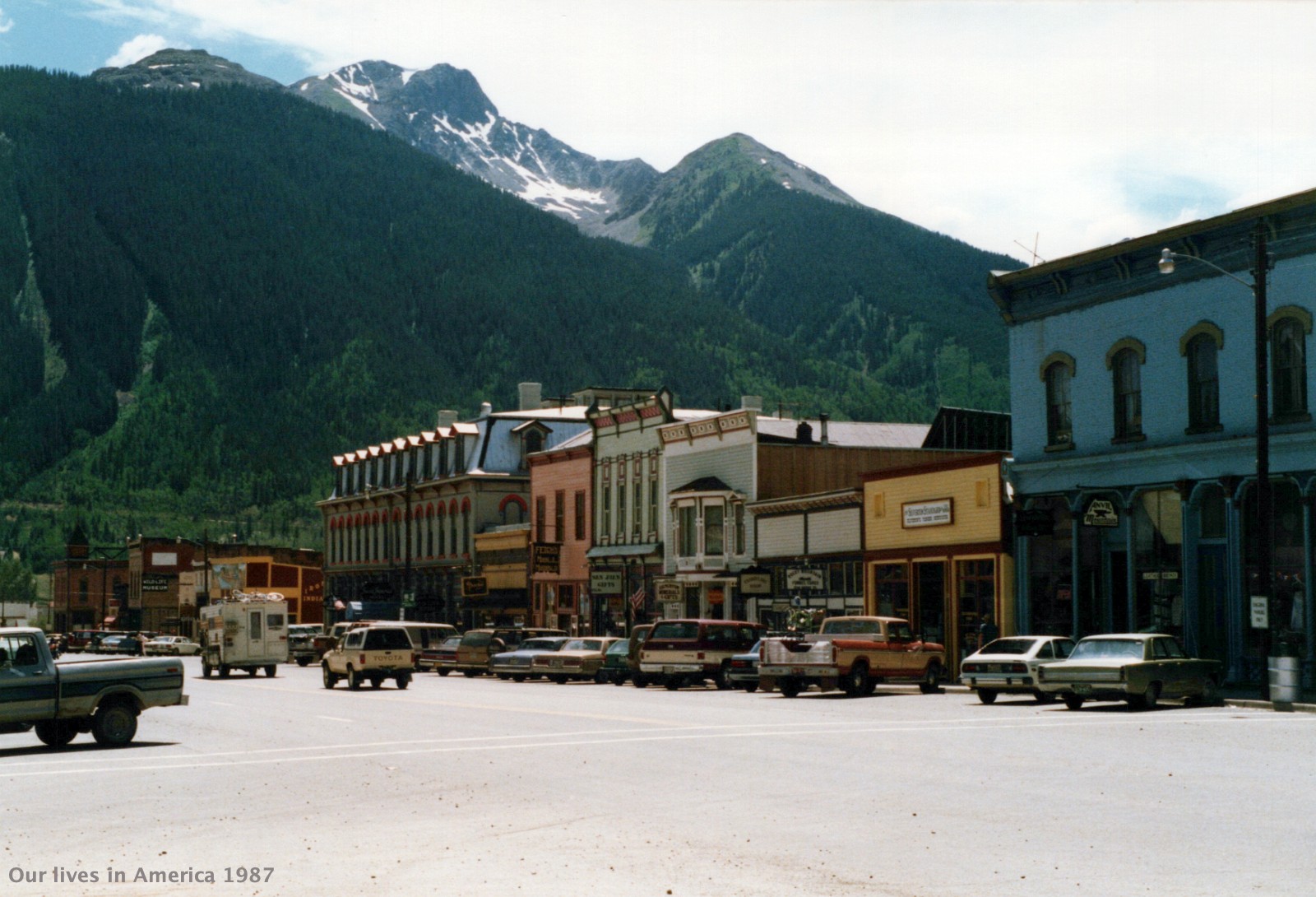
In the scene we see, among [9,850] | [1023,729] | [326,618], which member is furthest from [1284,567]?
[326,618]

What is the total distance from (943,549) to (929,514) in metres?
1.31

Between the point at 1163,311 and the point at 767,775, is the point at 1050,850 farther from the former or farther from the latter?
the point at 1163,311

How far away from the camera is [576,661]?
51281 millimetres

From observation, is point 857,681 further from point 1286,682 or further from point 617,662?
point 617,662

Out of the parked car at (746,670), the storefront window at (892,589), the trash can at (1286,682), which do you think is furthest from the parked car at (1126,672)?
the storefront window at (892,589)

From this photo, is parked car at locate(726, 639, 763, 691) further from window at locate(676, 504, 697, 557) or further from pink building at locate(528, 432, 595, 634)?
pink building at locate(528, 432, 595, 634)

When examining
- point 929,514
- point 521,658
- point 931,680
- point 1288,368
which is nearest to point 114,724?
point 931,680

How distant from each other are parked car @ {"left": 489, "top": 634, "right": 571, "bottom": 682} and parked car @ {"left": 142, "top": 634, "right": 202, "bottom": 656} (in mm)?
39922

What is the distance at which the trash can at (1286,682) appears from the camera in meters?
31.3

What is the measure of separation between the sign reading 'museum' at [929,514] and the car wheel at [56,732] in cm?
2935

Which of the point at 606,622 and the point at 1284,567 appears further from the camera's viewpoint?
the point at 606,622

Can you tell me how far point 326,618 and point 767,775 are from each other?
86.0 m

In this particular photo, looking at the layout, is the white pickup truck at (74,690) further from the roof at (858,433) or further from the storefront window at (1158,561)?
the roof at (858,433)

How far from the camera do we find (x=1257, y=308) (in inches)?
1336
